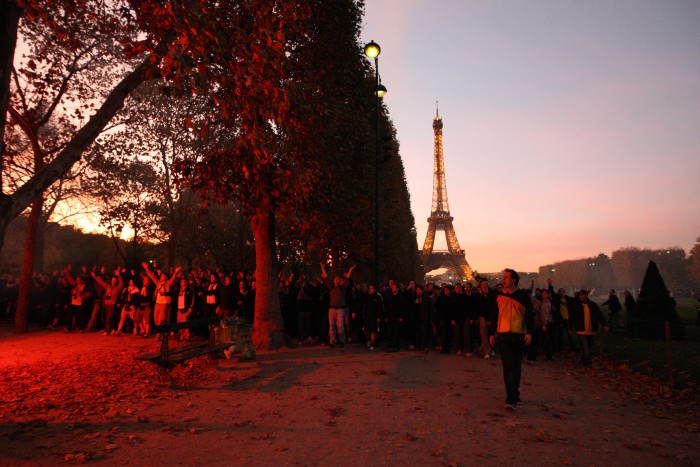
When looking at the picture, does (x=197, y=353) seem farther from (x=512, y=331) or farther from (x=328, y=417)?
(x=512, y=331)

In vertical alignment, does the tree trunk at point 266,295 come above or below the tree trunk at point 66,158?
below

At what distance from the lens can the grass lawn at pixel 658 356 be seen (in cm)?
1048

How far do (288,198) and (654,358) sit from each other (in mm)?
10748

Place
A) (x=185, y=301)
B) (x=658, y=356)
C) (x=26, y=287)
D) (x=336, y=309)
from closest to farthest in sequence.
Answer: (x=658, y=356) < (x=336, y=309) < (x=185, y=301) < (x=26, y=287)

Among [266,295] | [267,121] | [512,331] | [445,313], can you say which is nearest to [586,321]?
[445,313]

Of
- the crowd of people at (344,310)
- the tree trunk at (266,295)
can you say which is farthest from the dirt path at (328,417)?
A: the crowd of people at (344,310)

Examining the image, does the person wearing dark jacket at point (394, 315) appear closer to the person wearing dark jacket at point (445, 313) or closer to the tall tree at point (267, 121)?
the person wearing dark jacket at point (445, 313)

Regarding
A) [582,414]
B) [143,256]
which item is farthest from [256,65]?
[143,256]

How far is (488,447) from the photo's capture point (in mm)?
5434

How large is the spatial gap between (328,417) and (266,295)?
22.5 ft

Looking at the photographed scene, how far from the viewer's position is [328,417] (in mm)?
6660

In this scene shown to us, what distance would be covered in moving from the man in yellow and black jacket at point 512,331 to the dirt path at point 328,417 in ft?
1.30

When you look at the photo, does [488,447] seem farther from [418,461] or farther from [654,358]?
[654,358]

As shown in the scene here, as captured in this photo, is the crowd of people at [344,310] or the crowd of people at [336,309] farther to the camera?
the crowd of people at [336,309]
